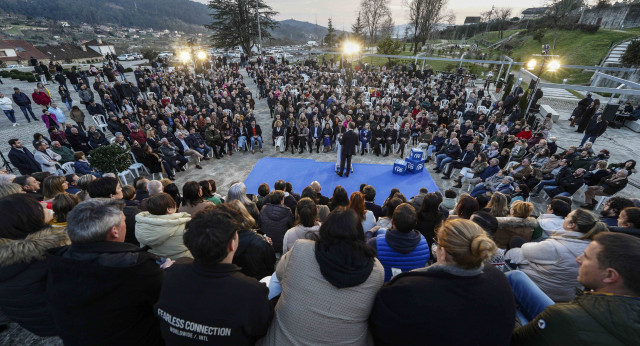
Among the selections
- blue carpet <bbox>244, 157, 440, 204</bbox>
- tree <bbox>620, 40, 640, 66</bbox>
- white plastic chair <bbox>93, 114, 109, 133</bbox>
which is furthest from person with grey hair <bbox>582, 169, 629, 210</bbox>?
tree <bbox>620, 40, 640, 66</bbox>

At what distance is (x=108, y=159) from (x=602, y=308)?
7964 millimetres

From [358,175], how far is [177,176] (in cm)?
596

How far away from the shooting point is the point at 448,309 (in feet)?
4.25

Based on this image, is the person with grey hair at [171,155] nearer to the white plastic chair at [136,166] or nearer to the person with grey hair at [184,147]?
the person with grey hair at [184,147]

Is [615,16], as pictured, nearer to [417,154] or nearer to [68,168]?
[417,154]

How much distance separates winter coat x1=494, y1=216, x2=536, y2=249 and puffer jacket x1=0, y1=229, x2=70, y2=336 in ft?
16.1

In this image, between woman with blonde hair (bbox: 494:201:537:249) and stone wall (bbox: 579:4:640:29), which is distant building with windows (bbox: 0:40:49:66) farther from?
stone wall (bbox: 579:4:640:29)

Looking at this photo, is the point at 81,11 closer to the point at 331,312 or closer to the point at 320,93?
the point at 320,93

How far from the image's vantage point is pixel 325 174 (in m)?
8.21

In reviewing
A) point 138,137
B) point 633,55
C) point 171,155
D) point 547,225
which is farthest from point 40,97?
point 633,55

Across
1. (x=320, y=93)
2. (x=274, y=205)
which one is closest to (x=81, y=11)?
(x=320, y=93)

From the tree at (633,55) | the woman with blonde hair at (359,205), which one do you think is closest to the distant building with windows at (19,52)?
the woman with blonde hair at (359,205)

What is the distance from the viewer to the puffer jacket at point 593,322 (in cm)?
112

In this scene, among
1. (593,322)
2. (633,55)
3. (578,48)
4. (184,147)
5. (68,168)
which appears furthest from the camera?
(578,48)
